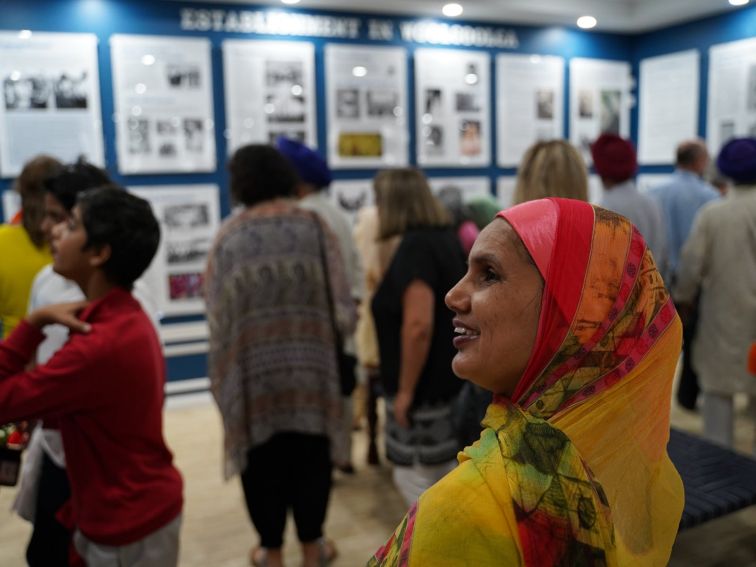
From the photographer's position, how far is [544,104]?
20.8ft

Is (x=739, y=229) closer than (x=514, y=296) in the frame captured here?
No

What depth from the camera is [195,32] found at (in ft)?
16.2

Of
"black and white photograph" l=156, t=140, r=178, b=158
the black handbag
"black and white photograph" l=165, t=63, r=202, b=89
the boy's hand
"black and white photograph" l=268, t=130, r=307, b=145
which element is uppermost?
"black and white photograph" l=165, t=63, r=202, b=89

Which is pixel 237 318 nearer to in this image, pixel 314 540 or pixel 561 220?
pixel 314 540

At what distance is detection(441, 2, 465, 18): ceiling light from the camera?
5.37 metres

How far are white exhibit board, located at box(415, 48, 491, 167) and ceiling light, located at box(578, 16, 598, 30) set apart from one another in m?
0.92

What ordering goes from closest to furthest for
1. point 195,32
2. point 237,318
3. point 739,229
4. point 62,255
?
point 62,255, point 237,318, point 739,229, point 195,32

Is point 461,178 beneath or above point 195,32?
beneath

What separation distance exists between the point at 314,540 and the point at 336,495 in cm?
83

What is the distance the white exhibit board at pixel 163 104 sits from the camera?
4777mm

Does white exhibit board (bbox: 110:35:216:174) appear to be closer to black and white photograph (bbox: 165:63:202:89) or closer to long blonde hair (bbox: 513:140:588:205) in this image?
black and white photograph (bbox: 165:63:202:89)

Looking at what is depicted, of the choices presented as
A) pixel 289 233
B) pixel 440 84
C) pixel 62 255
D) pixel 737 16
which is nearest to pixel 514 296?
pixel 62 255

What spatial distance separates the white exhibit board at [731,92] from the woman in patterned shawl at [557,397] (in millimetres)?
5652

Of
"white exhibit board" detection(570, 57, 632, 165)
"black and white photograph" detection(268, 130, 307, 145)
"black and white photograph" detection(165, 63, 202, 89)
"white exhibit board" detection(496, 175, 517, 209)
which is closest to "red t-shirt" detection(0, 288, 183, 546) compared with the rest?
"black and white photograph" detection(165, 63, 202, 89)
